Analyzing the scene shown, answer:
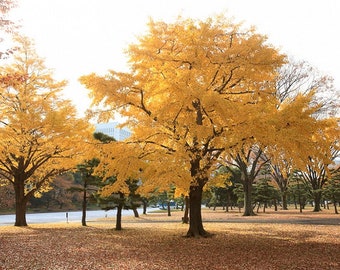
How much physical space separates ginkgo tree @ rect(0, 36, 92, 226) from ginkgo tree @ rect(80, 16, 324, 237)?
627 cm

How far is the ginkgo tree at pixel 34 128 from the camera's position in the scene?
1900 cm

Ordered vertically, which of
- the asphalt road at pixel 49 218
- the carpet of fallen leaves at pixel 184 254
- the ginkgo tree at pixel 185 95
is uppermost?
the ginkgo tree at pixel 185 95

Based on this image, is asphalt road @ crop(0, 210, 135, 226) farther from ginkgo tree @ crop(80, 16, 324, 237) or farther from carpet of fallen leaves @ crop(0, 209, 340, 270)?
ginkgo tree @ crop(80, 16, 324, 237)

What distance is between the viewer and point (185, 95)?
1038 centimetres

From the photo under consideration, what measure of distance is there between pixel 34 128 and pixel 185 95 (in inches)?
491

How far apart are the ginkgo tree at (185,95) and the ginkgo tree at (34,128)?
6270 millimetres

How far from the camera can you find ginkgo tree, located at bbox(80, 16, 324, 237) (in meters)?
11.0

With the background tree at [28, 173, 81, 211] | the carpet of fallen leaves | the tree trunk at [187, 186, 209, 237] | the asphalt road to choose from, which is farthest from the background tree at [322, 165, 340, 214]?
the background tree at [28, 173, 81, 211]

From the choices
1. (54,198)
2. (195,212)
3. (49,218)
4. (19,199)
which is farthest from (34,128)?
(54,198)

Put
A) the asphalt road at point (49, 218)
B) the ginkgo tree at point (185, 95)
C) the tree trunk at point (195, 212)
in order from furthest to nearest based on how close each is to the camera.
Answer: the asphalt road at point (49, 218)
the tree trunk at point (195, 212)
the ginkgo tree at point (185, 95)

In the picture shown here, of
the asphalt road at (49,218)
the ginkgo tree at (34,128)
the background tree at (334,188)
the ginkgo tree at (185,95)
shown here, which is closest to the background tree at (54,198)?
the asphalt road at (49,218)

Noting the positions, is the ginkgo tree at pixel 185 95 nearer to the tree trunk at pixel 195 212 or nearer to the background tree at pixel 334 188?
the tree trunk at pixel 195 212

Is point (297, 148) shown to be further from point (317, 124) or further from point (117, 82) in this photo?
point (117, 82)

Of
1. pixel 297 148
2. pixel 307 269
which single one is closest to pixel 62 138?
pixel 297 148
